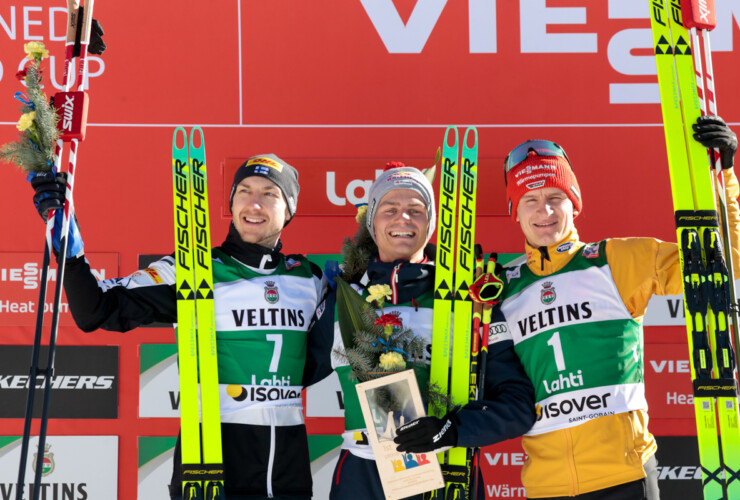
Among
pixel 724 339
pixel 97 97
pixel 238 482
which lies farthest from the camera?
pixel 97 97

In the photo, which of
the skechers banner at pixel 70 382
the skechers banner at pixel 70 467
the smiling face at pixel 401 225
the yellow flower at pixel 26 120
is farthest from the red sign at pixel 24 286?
the smiling face at pixel 401 225

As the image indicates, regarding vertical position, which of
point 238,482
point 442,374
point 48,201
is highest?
point 48,201

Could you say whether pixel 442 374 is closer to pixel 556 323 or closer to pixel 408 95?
pixel 556 323

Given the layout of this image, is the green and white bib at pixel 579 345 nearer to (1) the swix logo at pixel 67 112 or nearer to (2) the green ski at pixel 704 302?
(2) the green ski at pixel 704 302

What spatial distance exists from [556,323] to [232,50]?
216 cm

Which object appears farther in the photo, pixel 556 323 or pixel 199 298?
pixel 199 298

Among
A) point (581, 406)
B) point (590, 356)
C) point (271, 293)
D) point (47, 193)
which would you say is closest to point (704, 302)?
point (590, 356)

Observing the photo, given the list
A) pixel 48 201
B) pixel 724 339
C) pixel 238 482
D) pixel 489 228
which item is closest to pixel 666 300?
pixel 489 228

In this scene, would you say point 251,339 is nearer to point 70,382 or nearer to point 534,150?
point 534,150

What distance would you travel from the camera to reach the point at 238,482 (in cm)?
268

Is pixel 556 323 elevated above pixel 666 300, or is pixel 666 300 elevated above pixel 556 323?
pixel 666 300

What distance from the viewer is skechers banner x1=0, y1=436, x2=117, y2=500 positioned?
3.68m

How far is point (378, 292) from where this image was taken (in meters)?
2.58

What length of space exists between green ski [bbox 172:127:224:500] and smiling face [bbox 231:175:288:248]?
14 cm
